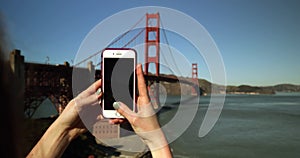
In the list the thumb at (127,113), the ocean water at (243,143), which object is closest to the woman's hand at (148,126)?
the thumb at (127,113)

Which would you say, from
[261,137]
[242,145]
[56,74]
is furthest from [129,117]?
[261,137]

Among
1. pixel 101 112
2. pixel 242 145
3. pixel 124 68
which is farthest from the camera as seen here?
pixel 242 145

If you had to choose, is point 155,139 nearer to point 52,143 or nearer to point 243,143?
point 52,143

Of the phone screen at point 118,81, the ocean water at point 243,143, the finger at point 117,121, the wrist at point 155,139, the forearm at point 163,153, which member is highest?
the phone screen at point 118,81

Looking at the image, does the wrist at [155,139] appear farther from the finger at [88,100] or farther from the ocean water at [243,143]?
the ocean water at [243,143]

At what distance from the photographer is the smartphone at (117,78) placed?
58 cm

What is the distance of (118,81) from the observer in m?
0.64

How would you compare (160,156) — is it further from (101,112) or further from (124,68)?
(124,68)

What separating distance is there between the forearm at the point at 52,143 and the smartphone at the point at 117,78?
0.41 ft

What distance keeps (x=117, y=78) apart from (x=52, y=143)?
251mm

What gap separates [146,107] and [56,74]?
447cm

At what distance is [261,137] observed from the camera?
841cm

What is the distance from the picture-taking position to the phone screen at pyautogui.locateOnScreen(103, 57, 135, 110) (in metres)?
0.60

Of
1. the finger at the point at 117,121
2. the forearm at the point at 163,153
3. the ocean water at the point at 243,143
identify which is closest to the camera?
the forearm at the point at 163,153
